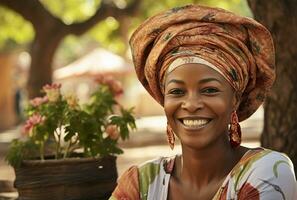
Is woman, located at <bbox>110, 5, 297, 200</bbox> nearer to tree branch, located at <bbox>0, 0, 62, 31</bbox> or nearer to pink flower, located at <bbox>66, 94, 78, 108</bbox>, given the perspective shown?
pink flower, located at <bbox>66, 94, 78, 108</bbox>

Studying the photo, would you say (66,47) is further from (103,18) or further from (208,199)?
(208,199)

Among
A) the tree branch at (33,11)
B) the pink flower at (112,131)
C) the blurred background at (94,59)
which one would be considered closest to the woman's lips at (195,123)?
the pink flower at (112,131)

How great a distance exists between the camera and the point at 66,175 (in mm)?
3438

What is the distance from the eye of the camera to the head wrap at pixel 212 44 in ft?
6.86

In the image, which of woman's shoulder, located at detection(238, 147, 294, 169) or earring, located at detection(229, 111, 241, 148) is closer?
woman's shoulder, located at detection(238, 147, 294, 169)

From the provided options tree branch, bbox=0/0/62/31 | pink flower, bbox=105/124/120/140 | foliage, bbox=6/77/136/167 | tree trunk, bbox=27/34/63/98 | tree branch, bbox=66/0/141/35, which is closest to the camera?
foliage, bbox=6/77/136/167

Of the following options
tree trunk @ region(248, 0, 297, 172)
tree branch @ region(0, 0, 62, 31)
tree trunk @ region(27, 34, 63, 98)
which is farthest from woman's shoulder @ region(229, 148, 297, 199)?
tree trunk @ region(27, 34, 63, 98)

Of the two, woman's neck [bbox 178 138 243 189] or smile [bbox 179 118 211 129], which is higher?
smile [bbox 179 118 211 129]

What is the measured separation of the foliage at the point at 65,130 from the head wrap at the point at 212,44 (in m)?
1.45

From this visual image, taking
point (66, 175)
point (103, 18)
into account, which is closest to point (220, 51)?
point (66, 175)

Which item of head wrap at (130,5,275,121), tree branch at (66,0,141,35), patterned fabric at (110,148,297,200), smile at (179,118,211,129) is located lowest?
patterned fabric at (110,148,297,200)

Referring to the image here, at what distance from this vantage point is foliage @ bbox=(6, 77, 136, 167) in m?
3.64

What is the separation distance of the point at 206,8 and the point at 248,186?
22.0 inches

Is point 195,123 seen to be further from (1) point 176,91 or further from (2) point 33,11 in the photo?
(2) point 33,11
